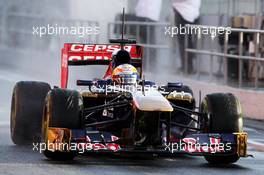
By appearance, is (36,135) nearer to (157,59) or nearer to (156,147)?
(156,147)

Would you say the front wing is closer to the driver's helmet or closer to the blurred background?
the driver's helmet

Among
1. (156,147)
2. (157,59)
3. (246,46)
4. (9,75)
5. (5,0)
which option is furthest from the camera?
(5,0)

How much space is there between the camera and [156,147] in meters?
11.7

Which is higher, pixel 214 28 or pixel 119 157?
pixel 214 28

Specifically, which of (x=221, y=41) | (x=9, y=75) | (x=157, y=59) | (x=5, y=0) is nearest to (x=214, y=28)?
(x=221, y=41)

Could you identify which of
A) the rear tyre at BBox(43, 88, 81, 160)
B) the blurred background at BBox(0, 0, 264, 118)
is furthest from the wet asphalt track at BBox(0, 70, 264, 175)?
the blurred background at BBox(0, 0, 264, 118)

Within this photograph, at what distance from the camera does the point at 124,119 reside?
12156mm

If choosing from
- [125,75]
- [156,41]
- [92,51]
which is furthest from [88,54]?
[156,41]

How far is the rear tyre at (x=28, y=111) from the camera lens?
13273 mm

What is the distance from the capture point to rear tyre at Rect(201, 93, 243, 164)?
12.2 meters

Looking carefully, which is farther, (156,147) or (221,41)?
A: (221,41)

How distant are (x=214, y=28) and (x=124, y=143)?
28.6ft

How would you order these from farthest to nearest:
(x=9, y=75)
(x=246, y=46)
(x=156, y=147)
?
(x=9, y=75)
(x=246, y=46)
(x=156, y=147)

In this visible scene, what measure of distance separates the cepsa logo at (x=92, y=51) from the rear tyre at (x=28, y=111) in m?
1.18
